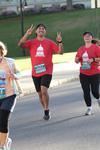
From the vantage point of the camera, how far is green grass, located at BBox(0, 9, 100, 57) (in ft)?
138

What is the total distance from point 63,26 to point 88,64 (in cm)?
3659

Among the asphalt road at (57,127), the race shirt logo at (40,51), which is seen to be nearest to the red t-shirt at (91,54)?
the race shirt logo at (40,51)

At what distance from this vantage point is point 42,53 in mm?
12016

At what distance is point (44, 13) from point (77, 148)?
51.4 meters

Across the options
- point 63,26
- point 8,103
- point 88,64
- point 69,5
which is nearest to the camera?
point 8,103

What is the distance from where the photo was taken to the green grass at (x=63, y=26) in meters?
41.9

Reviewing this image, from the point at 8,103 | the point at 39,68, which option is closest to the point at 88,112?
the point at 39,68

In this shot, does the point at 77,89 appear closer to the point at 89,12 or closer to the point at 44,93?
the point at 44,93

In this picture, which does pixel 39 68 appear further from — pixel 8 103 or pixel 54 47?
pixel 8 103

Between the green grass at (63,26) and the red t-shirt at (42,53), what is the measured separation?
87.4 feet

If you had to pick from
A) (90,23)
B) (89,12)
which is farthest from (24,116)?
(89,12)

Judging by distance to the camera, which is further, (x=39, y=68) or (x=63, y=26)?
(x=63, y=26)

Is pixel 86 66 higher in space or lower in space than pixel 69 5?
higher

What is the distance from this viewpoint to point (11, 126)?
37.4ft
